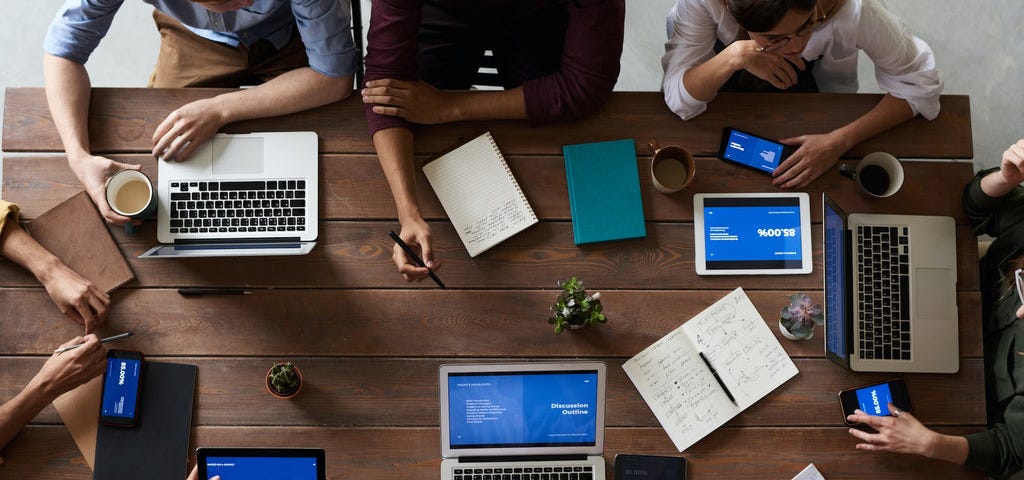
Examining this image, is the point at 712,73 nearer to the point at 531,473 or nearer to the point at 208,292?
the point at 531,473

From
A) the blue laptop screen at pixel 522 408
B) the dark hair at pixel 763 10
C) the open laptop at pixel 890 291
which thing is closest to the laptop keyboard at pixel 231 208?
the blue laptop screen at pixel 522 408

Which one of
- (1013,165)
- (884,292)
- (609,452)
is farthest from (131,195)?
(1013,165)

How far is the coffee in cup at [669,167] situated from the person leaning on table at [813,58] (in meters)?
0.11

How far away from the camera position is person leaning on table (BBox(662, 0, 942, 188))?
5.46ft

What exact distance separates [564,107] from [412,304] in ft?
2.01

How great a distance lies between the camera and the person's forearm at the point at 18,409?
160cm

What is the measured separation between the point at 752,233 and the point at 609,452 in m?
0.64

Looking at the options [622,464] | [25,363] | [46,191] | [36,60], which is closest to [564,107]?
[622,464]

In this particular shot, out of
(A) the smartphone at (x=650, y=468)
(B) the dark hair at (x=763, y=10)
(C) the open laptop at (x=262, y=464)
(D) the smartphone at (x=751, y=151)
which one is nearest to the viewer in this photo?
(B) the dark hair at (x=763, y=10)

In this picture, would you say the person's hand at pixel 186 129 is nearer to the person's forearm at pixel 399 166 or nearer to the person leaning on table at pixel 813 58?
the person's forearm at pixel 399 166

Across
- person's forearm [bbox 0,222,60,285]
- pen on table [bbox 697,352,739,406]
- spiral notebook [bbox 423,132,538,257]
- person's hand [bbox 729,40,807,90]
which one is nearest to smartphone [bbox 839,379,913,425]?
pen on table [bbox 697,352,739,406]

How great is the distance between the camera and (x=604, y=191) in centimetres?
177

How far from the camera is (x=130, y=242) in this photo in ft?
5.69

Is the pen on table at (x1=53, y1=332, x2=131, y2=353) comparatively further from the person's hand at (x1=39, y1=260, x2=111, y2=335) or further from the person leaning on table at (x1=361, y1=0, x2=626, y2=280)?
the person leaning on table at (x1=361, y1=0, x2=626, y2=280)
